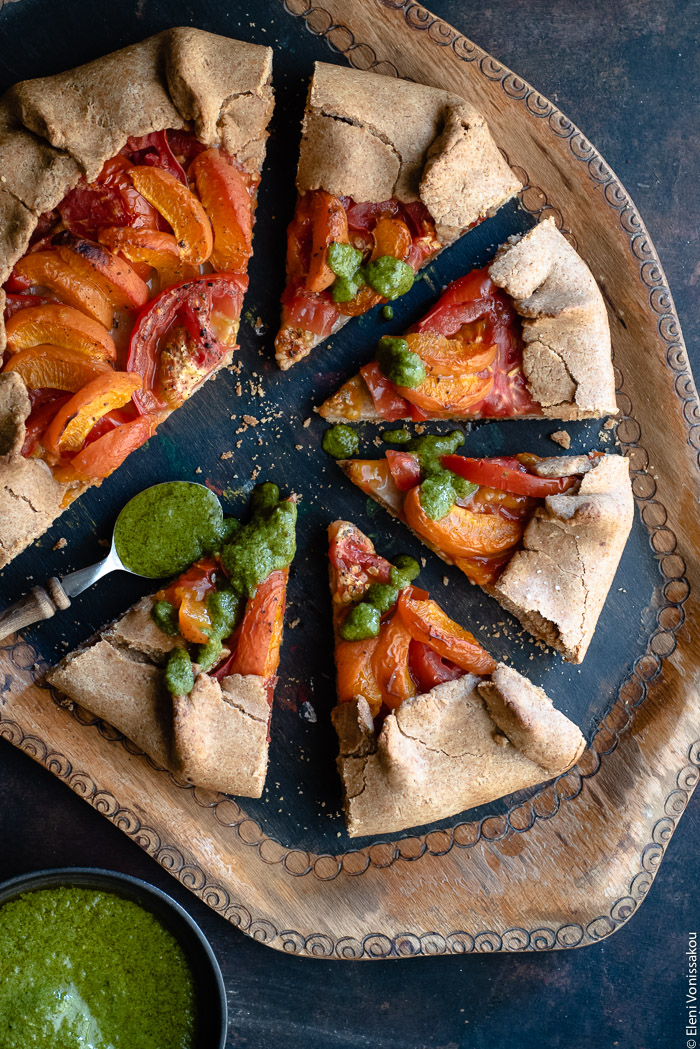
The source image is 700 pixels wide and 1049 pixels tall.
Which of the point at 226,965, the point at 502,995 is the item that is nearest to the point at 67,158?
Answer: the point at 226,965

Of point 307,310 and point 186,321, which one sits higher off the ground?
point 307,310

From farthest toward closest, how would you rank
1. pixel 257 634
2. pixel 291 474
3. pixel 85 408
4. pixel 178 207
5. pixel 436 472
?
1. pixel 291 474
2. pixel 436 472
3. pixel 257 634
4. pixel 178 207
5. pixel 85 408

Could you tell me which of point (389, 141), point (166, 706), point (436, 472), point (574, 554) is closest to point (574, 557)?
point (574, 554)

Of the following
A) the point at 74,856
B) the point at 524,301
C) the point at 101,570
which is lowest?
the point at 74,856

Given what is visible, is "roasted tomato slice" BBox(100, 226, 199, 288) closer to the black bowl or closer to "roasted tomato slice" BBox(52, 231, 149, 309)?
"roasted tomato slice" BBox(52, 231, 149, 309)

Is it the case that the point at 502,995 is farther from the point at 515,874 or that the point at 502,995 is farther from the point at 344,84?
the point at 344,84

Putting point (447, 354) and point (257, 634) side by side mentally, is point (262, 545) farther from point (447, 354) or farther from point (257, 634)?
point (447, 354)
